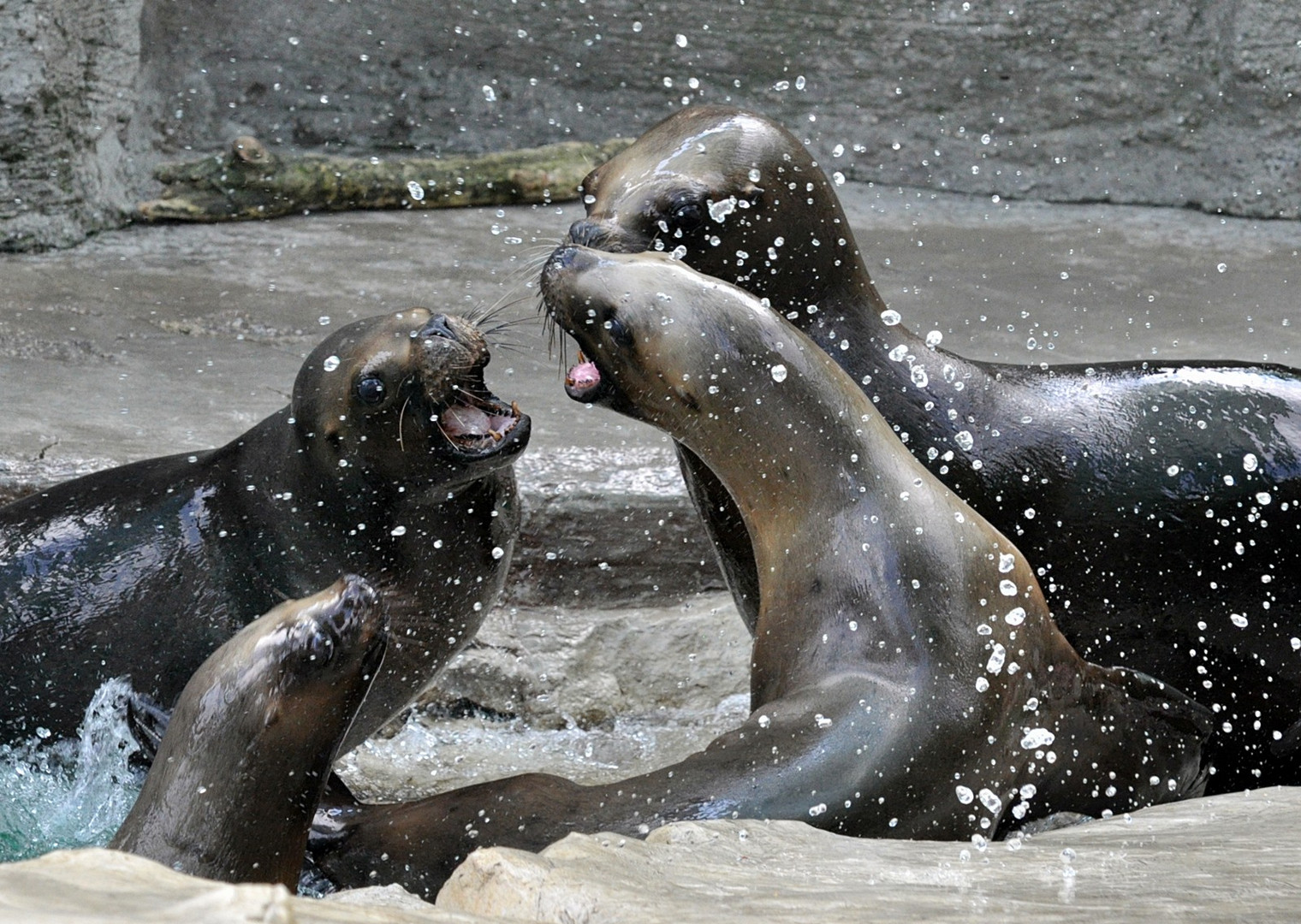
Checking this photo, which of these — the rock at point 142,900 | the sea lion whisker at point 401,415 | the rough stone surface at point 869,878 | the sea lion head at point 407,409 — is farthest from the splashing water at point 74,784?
the rock at point 142,900

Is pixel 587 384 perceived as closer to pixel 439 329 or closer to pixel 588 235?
pixel 588 235

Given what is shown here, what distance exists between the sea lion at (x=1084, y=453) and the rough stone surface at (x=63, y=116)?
4.65 m

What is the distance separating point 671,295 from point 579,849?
4.03 feet

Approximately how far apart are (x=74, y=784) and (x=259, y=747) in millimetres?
1507

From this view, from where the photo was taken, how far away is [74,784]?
13.0 feet

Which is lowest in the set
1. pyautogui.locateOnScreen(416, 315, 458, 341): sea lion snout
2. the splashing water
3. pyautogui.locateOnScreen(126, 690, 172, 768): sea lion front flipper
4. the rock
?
the splashing water

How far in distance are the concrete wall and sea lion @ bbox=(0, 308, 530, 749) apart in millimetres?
5315

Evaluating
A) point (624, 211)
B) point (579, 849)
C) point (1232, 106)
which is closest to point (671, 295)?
point (624, 211)

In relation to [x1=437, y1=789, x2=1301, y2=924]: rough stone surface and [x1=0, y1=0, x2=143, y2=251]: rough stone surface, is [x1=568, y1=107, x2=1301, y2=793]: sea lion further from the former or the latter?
[x1=0, y1=0, x2=143, y2=251]: rough stone surface

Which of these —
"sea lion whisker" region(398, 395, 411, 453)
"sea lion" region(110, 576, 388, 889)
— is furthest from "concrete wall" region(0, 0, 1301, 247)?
"sea lion" region(110, 576, 388, 889)

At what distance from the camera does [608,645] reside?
197 inches

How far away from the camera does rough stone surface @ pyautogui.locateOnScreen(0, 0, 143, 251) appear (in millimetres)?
7660

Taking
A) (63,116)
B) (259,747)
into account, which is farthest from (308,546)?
(63,116)

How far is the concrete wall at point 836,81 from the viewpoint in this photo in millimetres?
9320
